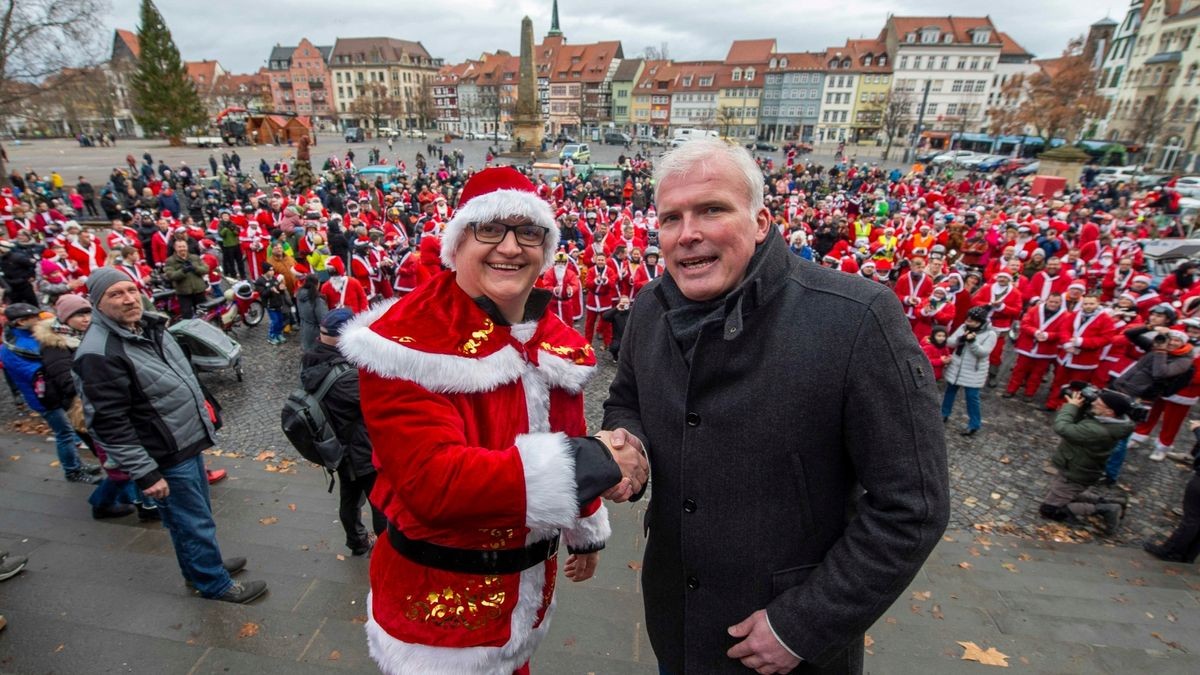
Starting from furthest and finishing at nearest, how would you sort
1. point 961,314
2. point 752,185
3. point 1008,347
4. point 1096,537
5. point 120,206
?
point 120,206, point 1008,347, point 961,314, point 1096,537, point 752,185

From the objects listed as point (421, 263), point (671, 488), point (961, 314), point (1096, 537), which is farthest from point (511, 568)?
point (961, 314)

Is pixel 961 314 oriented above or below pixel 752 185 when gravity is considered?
below

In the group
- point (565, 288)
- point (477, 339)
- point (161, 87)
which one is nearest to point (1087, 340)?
point (565, 288)

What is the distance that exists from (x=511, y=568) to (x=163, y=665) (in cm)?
236

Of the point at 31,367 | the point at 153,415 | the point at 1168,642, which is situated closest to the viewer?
the point at 153,415

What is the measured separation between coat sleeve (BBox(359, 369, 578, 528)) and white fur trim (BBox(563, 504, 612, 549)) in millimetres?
541

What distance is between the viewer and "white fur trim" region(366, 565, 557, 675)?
1951mm

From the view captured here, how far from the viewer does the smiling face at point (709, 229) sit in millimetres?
1744

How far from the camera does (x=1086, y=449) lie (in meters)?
5.51

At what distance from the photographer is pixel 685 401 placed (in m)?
1.82

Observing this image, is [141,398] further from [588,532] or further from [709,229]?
[709,229]

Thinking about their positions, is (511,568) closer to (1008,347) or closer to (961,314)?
(961,314)

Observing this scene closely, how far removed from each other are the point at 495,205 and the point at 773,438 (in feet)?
4.03

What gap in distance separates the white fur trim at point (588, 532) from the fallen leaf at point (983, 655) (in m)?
2.74
